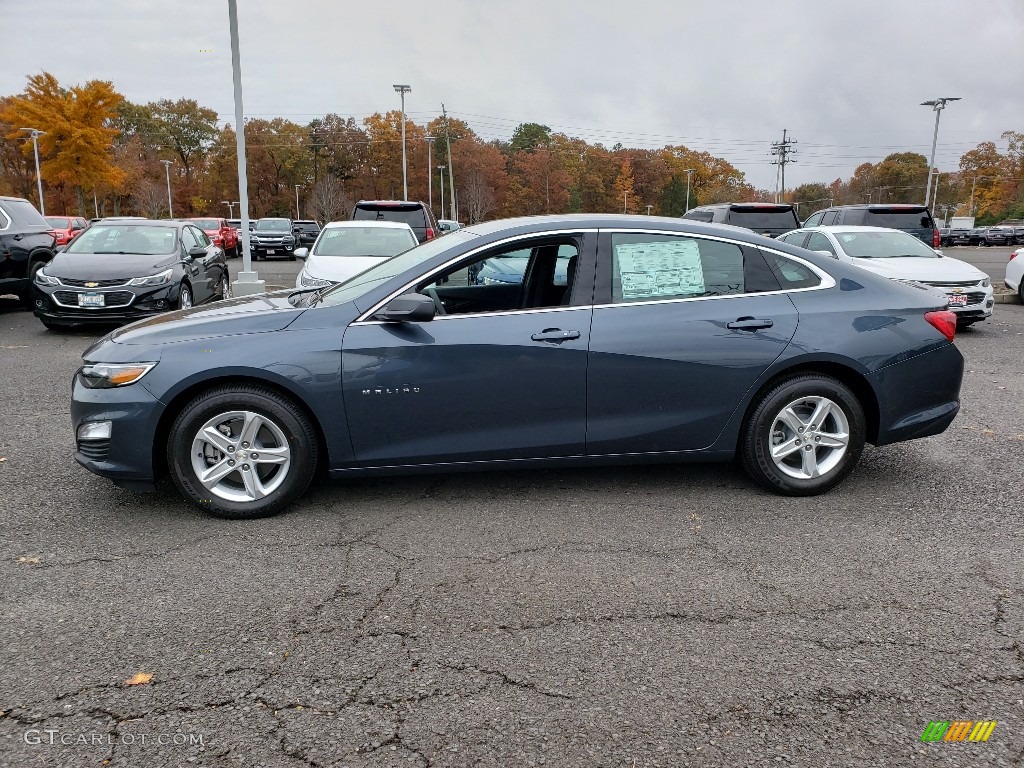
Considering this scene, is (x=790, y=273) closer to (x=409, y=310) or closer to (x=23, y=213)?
(x=409, y=310)

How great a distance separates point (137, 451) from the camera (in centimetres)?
405

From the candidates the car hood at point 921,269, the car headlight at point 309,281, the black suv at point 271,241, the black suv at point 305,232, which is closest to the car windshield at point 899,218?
the car hood at point 921,269

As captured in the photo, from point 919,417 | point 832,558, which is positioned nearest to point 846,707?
point 832,558

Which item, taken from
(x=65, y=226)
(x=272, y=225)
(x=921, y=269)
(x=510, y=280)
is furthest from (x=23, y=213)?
(x=272, y=225)

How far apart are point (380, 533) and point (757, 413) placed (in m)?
2.18

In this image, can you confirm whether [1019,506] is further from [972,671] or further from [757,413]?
[972,671]

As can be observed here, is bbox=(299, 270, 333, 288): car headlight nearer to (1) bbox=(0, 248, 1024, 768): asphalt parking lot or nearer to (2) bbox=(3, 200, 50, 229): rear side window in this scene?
(2) bbox=(3, 200, 50, 229): rear side window

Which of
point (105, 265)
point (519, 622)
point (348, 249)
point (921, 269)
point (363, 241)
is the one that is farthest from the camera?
point (363, 241)

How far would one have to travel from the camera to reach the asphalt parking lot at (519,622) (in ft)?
8.04

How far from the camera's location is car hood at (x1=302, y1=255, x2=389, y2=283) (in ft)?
35.2

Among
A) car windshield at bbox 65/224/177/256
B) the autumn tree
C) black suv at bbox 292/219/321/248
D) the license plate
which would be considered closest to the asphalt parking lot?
the license plate

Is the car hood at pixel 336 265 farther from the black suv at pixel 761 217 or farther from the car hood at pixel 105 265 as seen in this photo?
the black suv at pixel 761 217

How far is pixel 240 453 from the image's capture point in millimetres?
4117

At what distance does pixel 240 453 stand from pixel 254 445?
0.08 metres
